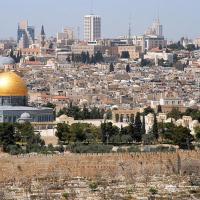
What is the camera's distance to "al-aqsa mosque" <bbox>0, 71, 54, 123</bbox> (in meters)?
65.6

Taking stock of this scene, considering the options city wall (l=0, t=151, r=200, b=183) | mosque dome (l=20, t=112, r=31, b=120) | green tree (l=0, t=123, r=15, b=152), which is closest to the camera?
city wall (l=0, t=151, r=200, b=183)

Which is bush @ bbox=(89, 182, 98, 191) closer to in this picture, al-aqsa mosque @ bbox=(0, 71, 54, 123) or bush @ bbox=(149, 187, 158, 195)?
bush @ bbox=(149, 187, 158, 195)

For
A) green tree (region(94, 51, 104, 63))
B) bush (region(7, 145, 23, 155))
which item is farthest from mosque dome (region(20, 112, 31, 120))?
green tree (region(94, 51, 104, 63))

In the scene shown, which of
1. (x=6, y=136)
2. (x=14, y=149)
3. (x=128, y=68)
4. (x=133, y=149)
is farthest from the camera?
(x=128, y=68)

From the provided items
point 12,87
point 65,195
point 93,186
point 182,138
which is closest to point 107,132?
point 182,138

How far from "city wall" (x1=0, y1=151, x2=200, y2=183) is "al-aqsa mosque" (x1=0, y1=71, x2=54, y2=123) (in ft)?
49.5

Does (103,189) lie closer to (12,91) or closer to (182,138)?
(182,138)

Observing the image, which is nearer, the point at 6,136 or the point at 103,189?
the point at 103,189

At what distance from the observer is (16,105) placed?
222ft

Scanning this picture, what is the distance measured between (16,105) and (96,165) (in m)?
19.1

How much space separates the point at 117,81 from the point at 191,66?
24190 mm

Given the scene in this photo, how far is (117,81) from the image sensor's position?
124500mm

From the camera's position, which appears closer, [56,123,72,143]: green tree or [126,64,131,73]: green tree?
[56,123,72,143]: green tree

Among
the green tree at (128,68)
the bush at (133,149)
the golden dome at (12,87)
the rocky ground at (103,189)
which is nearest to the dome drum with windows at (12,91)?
the golden dome at (12,87)
